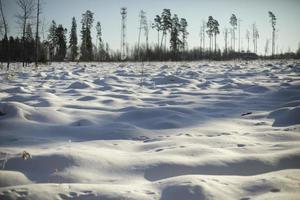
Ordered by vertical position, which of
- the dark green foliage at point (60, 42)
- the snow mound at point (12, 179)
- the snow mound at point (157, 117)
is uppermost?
the dark green foliage at point (60, 42)

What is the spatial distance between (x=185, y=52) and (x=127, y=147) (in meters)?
41.4

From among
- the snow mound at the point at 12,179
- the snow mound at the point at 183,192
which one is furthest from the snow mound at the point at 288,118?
the snow mound at the point at 12,179

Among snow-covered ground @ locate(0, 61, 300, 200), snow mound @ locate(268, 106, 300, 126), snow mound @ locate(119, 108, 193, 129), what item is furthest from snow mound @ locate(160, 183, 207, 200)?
snow mound @ locate(268, 106, 300, 126)

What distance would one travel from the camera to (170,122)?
3.42 m

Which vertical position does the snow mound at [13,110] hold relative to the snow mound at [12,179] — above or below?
above

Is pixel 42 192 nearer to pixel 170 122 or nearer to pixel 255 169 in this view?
pixel 255 169

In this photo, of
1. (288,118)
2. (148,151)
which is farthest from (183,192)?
(288,118)

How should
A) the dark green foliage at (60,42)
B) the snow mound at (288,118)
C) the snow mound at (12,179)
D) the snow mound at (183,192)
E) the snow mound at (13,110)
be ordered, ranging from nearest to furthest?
the snow mound at (183,192), the snow mound at (12,179), the snow mound at (288,118), the snow mound at (13,110), the dark green foliage at (60,42)

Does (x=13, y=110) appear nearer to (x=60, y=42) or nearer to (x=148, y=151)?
(x=148, y=151)

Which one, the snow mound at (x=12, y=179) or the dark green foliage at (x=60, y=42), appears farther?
the dark green foliage at (x=60, y=42)

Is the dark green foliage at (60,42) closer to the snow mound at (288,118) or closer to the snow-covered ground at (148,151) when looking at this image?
the snow-covered ground at (148,151)

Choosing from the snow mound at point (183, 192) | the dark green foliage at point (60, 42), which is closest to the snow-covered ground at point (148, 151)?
the snow mound at point (183, 192)

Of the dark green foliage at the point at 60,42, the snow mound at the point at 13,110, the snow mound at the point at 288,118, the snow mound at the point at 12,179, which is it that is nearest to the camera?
the snow mound at the point at 12,179

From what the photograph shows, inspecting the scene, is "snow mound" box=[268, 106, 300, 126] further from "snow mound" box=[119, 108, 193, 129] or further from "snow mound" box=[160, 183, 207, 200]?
"snow mound" box=[160, 183, 207, 200]
